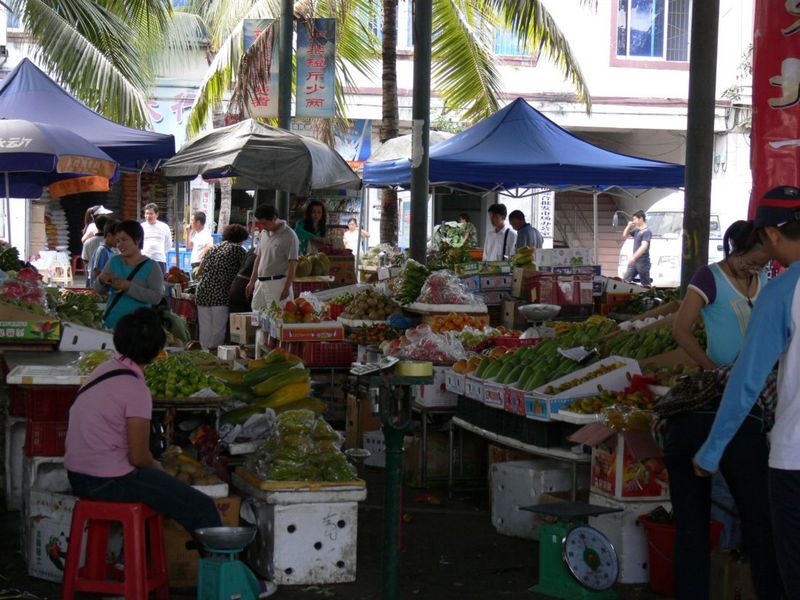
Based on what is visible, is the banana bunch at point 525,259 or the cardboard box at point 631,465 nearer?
the cardboard box at point 631,465

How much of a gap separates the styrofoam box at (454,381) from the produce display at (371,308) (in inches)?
101

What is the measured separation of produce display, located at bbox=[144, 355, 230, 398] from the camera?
595 centimetres

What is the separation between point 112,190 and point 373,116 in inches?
248

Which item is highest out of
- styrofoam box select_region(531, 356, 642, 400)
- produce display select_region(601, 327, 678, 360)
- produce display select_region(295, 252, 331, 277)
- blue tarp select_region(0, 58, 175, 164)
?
blue tarp select_region(0, 58, 175, 164)

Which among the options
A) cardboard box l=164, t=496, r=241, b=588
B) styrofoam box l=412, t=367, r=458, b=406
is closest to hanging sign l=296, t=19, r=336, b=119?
styrofoam box l=412, t=367, r=458, b=406

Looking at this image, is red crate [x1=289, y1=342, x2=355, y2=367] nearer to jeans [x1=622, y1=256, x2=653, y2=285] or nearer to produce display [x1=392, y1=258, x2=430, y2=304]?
produce display [x1=392, y1=258, x2=430, y2=304]

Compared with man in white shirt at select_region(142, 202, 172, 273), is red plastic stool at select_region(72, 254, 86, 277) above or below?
below

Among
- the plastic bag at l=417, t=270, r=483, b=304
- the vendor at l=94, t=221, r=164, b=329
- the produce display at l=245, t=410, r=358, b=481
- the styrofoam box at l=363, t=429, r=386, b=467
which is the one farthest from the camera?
the plastic bag at l=417, t=270, r=483, b=304

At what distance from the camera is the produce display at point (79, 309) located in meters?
8.62

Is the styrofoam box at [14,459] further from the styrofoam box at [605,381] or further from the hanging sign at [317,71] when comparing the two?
the hanging sign at [317,71]

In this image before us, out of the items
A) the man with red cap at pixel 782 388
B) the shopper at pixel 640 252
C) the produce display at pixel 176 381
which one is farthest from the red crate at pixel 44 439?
the shopper at pixel 640 252

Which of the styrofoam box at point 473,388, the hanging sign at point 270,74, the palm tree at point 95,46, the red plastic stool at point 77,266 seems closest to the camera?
the styrofoam box at point 473,388

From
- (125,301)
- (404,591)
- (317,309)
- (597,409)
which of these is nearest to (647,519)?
(597,409)

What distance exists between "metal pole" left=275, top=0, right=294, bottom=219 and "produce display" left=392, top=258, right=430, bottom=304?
5037mm
